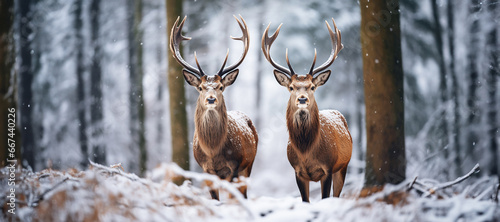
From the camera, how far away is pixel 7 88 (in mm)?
6113

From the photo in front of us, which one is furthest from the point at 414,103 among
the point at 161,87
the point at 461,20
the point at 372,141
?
the point at 372,141

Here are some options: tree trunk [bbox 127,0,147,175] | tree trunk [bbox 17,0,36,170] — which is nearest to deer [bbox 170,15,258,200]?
tree trunk [bbox 127,0,147,175]

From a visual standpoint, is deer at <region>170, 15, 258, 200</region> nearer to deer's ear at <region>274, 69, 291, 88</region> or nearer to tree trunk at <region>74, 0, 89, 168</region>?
deer's ear at <region>274, 69, 291, 88</region>

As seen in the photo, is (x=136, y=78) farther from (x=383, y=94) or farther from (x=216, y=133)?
(x=383, y=94)

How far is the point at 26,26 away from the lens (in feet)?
35.4

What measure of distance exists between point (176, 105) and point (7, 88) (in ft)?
7.78

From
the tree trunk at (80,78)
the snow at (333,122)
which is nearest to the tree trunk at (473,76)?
the snow at (333,122)

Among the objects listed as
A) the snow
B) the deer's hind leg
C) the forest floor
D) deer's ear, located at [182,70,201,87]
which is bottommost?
the deer's hind leg

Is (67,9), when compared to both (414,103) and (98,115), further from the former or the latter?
(414,103)

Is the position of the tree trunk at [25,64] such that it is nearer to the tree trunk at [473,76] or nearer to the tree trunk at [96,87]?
the tree trunk at [96,87]

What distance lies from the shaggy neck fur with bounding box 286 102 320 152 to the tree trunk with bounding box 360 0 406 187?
0.72 meters

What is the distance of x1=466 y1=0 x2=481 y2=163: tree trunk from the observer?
8.67 metres

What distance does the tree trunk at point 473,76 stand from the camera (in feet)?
28.4

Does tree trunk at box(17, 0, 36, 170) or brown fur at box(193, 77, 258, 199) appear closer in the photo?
brown fur at box(193, 77, 258, 199)
